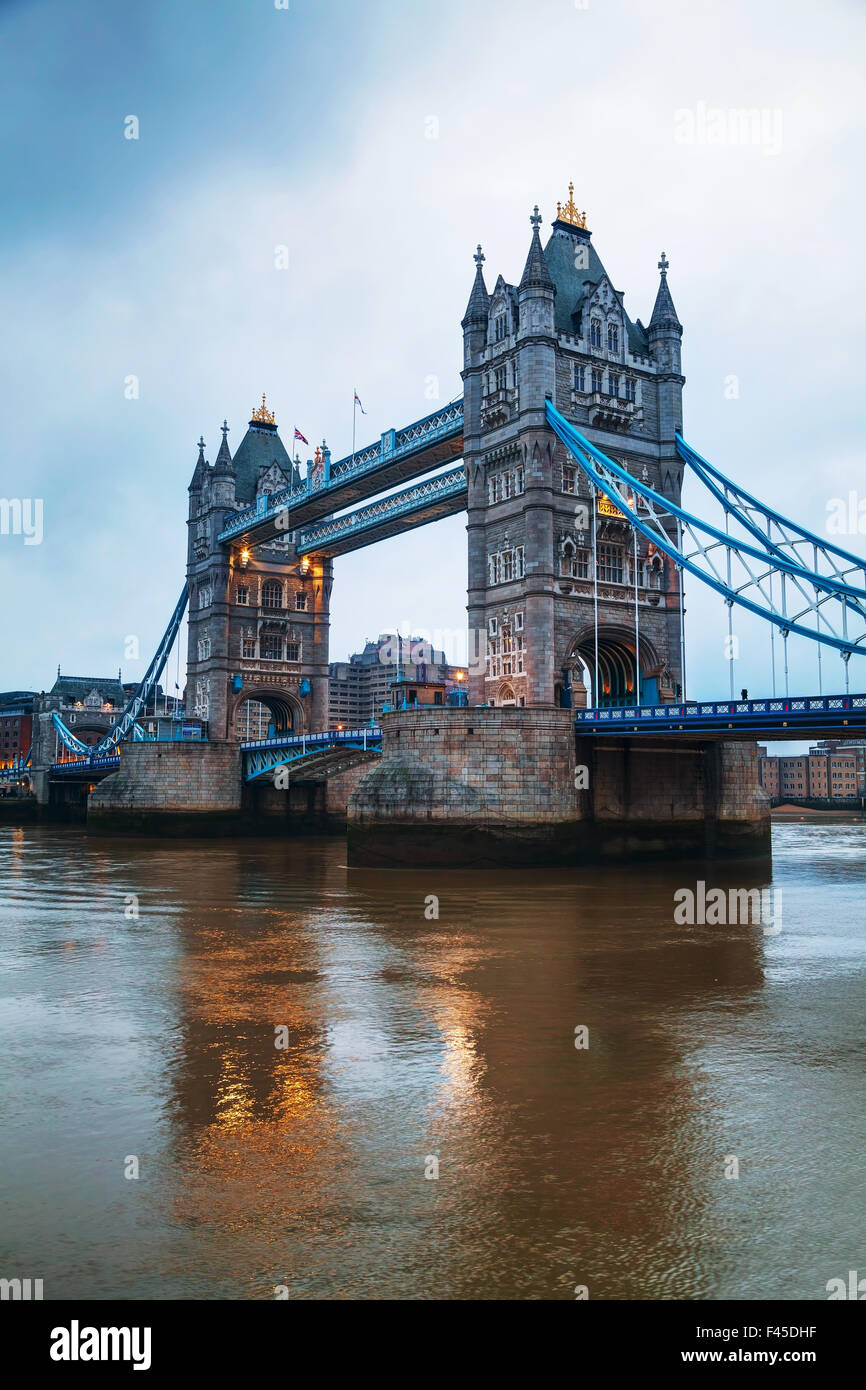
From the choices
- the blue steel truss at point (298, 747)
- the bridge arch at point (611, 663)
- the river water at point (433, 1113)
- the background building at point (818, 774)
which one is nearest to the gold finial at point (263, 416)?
the blue steel truss at point (298, 747)

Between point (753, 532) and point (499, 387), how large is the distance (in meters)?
11.3

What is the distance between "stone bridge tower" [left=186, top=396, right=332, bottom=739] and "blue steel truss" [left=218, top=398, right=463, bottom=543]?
90.3 inches

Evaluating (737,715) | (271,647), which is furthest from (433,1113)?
(271,647)

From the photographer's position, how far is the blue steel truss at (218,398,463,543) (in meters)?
46.2

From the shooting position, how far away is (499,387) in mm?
40906

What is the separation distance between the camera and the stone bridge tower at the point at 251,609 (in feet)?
209

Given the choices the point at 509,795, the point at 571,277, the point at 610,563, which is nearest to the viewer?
the point at 509,795

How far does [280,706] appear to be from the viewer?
67688 mm

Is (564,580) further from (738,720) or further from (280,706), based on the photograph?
(280,706)

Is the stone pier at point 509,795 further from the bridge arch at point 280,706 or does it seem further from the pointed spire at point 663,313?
the bridge arch at point 280,706

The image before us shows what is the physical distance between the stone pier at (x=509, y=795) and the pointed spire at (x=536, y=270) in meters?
16.6

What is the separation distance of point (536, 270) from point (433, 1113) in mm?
36319

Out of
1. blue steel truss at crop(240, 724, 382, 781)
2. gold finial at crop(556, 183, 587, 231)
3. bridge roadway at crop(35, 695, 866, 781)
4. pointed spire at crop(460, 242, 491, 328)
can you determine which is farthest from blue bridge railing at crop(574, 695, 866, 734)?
gold finial at crop(556, 183, 587, 231)
